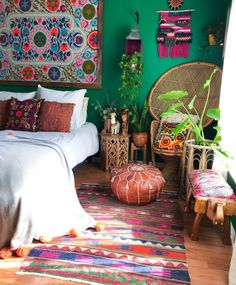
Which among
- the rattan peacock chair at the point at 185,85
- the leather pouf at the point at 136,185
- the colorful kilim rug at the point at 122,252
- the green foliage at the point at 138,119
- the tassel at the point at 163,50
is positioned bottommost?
the colorful kilim rug at the point at 122,252

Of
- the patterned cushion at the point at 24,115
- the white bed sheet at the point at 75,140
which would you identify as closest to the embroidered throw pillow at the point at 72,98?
the white bed sheet at the point at 75,140

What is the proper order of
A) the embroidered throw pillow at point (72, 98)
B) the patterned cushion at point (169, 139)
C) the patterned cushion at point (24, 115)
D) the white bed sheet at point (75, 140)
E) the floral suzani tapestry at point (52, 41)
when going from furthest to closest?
the floral suzani tapestry at point (52, 41) < the embroidered throw pillow at point (72, 98) < the patterned cushion at point (169, 139) < the patterned cushion at point (24, 115) < the white bed sheet at point (75, 140)

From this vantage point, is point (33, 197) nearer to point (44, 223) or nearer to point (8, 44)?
point (44, 223)

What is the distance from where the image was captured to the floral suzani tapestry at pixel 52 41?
367cm

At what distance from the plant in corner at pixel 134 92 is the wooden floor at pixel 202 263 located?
148 cm

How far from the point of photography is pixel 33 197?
6.22 feet

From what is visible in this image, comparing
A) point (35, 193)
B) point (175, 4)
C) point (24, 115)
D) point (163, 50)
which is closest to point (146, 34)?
point (163, 50)

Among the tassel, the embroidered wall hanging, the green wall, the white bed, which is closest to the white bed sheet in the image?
the white bed

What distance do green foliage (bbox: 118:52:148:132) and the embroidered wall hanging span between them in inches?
14.9

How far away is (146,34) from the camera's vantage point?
355 centimetres

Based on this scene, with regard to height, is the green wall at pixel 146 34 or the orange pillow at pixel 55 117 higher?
the green wall at pixel 146 34

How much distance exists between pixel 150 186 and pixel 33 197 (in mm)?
1092

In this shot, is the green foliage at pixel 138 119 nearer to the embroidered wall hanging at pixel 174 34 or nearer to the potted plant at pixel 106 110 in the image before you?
the potted plant at pixel 106 110

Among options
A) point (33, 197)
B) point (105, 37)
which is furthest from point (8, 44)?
point (33, 197)
